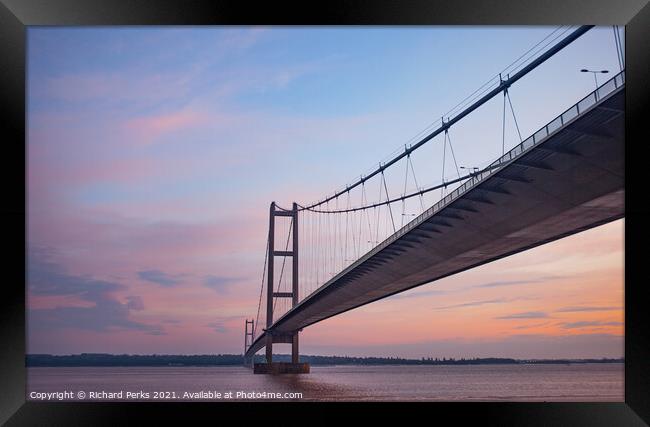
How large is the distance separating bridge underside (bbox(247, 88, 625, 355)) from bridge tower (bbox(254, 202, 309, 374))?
38.5 ft

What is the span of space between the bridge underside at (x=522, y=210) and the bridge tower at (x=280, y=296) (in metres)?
11.7

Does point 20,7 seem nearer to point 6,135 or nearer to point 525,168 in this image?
point 6,135

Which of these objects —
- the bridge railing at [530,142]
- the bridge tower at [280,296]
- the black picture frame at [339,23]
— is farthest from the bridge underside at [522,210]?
the bridge tower at [280,296]

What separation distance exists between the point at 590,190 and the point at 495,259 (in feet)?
21.6

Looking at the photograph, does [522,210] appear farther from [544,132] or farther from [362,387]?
[362,387]

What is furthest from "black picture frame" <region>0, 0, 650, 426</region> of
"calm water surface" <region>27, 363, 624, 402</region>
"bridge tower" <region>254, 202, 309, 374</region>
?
"bridge tower" <region>254, 202, 309, 374</region>

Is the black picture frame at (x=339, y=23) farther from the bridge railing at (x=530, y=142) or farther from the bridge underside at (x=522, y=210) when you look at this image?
the bridge underside at (x=522, y=210)

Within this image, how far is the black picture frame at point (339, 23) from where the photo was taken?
984 cm

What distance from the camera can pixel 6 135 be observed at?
9.86m

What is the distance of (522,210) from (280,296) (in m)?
24.9

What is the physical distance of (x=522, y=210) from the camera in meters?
17.7

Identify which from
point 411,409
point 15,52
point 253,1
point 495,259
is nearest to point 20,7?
point 15,52

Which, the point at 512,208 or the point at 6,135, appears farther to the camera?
the point at 512,208

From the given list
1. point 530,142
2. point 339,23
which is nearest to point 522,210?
point 530,142
